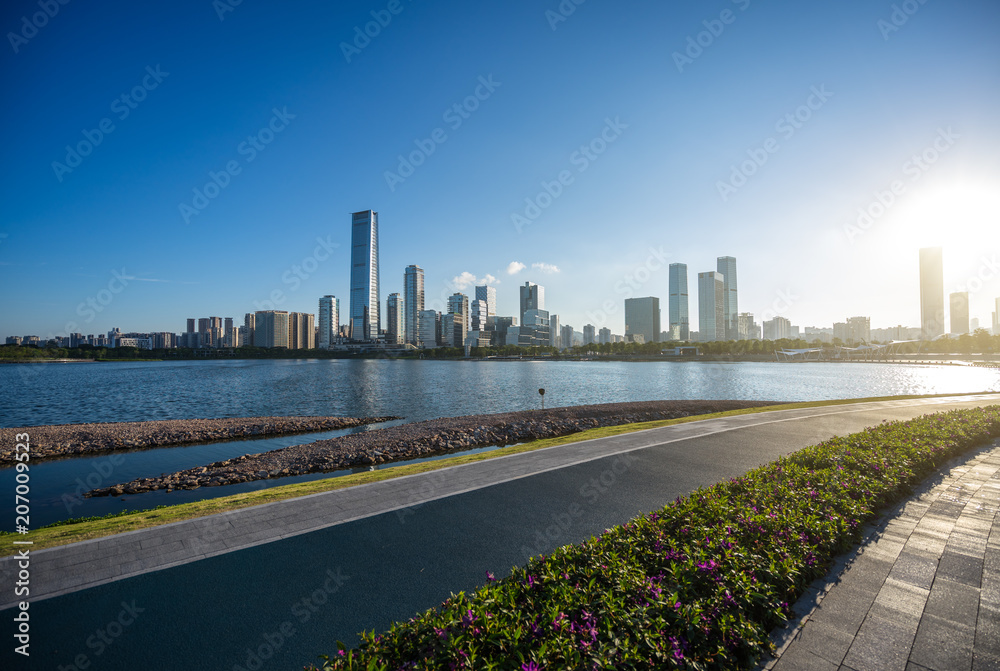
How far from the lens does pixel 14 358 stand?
119750 millimetres

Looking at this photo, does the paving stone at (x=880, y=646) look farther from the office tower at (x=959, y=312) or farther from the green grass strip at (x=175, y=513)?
the office tower at (x=959, y=312)

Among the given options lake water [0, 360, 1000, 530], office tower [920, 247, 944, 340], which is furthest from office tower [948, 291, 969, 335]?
lake water [0, 360, 1000, 530]

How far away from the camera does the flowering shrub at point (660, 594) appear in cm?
326

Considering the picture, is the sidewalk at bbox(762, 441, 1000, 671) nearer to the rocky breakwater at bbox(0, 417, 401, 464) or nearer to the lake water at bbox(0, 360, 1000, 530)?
the lake water at bbox(0, 360, 1000, 530)

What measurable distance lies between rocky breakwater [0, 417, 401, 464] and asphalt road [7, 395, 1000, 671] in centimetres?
2018

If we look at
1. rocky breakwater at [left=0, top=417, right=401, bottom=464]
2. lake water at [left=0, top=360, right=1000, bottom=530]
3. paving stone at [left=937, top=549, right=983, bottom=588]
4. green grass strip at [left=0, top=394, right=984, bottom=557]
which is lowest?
lake water at [left=0, top=360, right=1000, bottom=530]

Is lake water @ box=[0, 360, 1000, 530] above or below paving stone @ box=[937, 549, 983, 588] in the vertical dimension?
below

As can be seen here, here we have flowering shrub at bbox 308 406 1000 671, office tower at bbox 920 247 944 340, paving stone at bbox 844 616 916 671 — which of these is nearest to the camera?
flowering shrub at bbox 308 406 1000 671

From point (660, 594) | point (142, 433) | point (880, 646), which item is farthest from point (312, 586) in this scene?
point (142, 433)

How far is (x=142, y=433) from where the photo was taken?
73.2ft

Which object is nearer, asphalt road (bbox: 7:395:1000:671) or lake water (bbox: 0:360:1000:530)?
asphalt road (bbox: 7:395:1000:671)

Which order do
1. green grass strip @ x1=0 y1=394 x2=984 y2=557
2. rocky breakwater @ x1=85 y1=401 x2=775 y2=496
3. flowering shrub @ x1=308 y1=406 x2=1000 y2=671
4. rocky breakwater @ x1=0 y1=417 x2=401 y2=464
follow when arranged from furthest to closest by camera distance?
1. rocky breakwater @ x1=0 y1=417 x2=401 y2=464
2. rocky breakwater @ x1=85 y1=401 x2=775 y2=496
3. green grass strip @ x1=0 y1=394 x2=984 y2=557
4. flowering shrub @ x1=308 y1=406 x2=1000 y2=671

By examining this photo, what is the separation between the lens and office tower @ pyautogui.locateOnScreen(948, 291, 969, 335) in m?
169

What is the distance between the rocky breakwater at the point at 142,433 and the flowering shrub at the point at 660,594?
23876 millimetres
